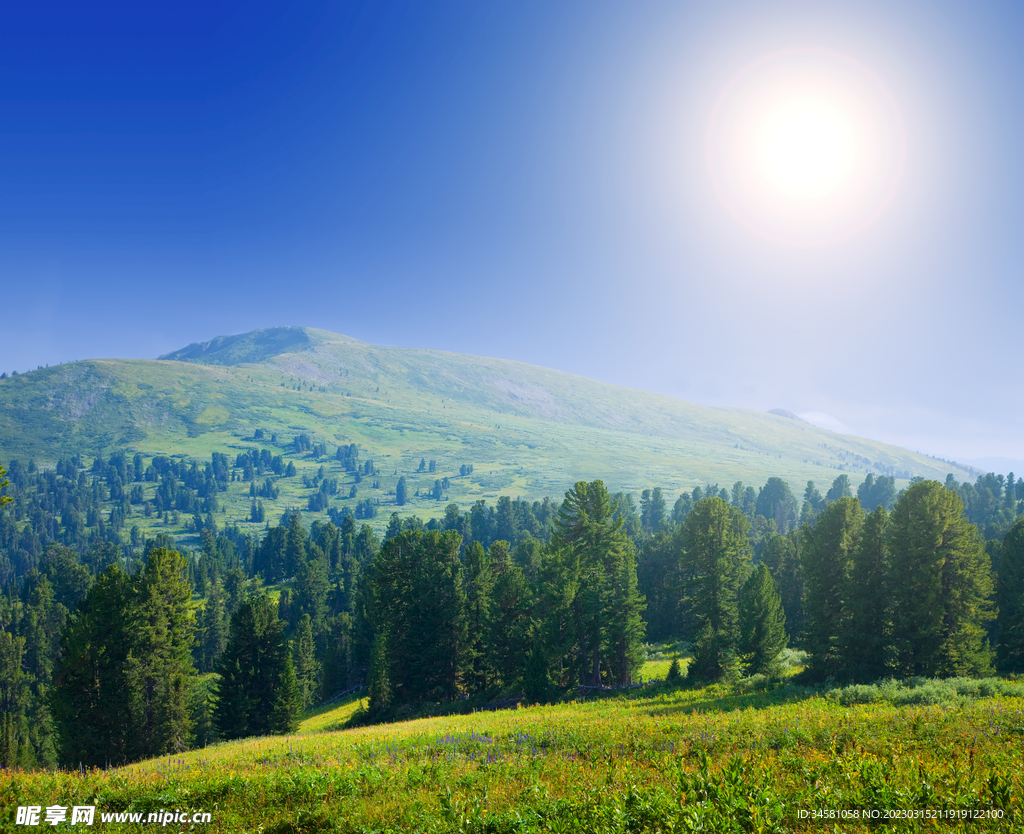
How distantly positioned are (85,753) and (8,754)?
31.9 m

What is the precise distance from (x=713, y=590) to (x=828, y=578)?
346 inches

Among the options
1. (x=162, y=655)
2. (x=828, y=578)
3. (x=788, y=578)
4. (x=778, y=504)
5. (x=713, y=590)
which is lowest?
(x=162, y=655)

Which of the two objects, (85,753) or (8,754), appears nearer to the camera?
(85,753)

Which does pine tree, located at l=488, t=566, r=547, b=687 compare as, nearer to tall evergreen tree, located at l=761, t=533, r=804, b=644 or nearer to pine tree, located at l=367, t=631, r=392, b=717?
pine tree, located at l=367, t=631, r=392, b=717

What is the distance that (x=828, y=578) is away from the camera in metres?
37.6

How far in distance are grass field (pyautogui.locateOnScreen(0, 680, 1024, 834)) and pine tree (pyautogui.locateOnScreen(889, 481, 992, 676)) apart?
15606 mm

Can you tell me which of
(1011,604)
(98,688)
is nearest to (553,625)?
(98,688)

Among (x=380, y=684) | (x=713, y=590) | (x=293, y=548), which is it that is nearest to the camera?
(x=713, y=590)

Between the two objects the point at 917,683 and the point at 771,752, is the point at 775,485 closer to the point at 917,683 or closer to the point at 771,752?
the point at 917,683

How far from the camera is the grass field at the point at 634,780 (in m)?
8.15

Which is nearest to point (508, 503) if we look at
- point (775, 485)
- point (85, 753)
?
point (775, 485)

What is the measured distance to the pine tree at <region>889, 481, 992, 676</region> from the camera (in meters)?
30.2

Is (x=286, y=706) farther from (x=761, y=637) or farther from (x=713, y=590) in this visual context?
(x=761, y=637)

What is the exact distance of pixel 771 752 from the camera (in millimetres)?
12227
